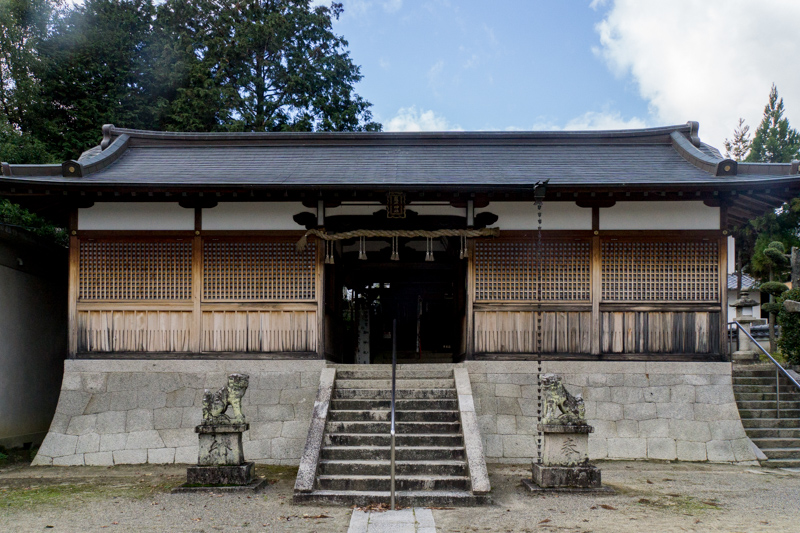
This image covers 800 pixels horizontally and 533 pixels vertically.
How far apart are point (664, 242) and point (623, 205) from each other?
93 centimetres

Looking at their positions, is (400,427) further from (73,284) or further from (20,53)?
(20,53)

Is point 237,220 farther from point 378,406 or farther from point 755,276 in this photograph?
point 755,276

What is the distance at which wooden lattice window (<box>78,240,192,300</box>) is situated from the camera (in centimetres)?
995

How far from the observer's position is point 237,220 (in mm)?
10031

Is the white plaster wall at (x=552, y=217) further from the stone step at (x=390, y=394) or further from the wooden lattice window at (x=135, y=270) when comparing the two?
the wooden lattice window at (x=135, y=270)

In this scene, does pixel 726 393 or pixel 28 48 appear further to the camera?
pixel 28 48

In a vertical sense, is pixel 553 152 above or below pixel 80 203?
above

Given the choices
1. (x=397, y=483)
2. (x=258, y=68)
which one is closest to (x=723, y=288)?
(x=397, y=483)

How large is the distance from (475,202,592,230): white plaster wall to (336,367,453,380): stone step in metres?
2.71

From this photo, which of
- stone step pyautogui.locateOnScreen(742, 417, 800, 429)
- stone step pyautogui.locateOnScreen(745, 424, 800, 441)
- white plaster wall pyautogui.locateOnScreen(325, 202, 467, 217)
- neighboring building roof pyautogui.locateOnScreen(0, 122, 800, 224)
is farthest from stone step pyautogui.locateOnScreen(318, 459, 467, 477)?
stone step pyautogui.locateOnScreen(742, 417, 800, 429)

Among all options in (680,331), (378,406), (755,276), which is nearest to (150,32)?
(378,406)

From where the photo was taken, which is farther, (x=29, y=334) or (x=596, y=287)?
(x=29, y=334)

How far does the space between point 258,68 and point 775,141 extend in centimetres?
2818

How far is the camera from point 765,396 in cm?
1091
